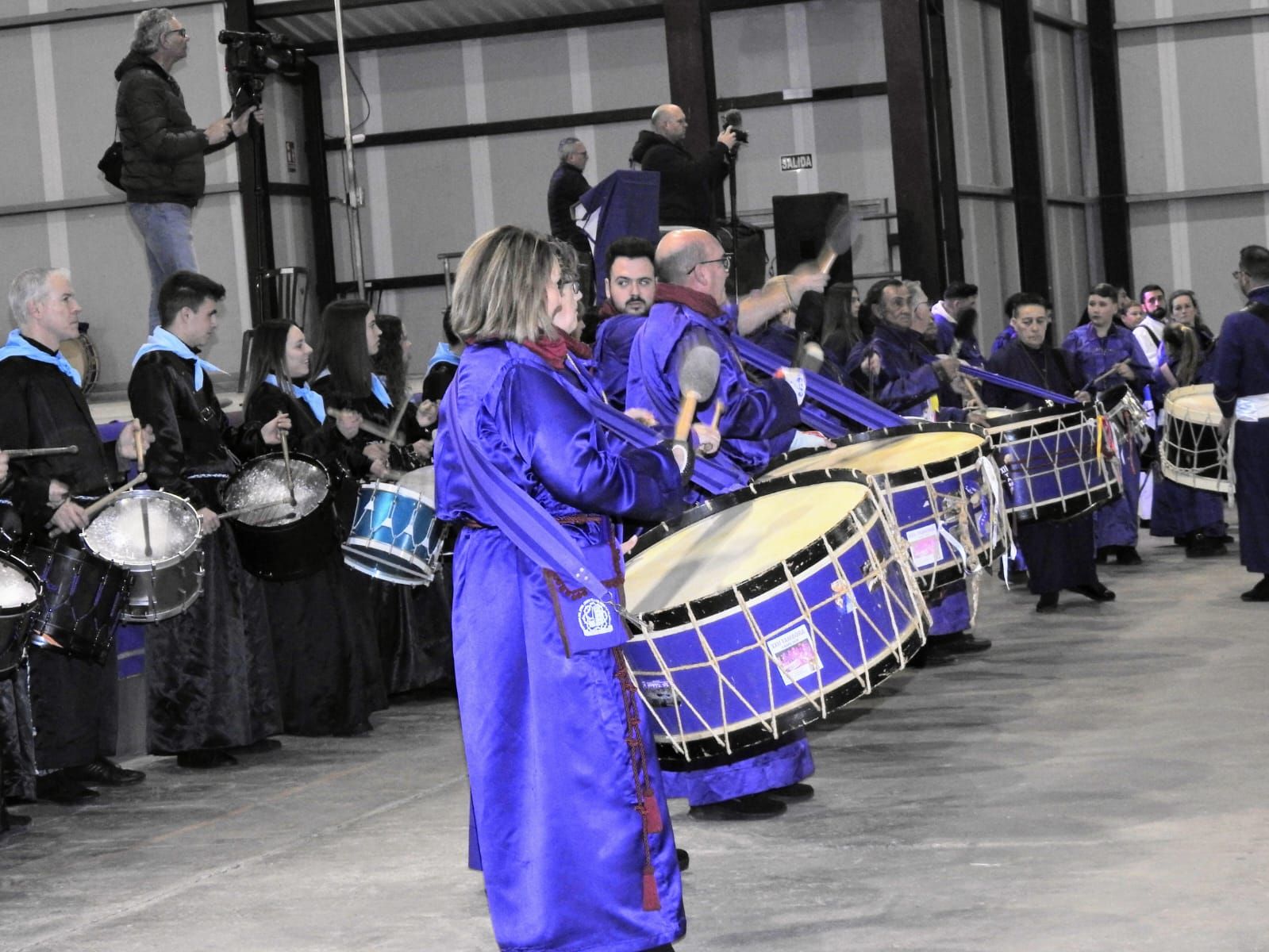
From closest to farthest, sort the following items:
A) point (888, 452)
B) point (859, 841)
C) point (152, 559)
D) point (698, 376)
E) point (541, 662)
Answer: point (541, 662), point (698, 376), point (859, 841), point (888, 452), point (152, 559)

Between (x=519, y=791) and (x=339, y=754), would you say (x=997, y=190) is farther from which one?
(x=519, y=791)

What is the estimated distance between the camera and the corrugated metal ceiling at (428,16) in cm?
1680

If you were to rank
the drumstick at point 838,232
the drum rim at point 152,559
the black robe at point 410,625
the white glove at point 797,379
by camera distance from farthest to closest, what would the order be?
the drumstick at point 838,232 → the black robe at point 410,625 → the drum rim at point 152,559 → the white glove at point 797,379

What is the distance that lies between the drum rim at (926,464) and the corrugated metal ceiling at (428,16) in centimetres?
1194

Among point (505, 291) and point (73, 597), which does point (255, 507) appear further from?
point (505, 291)

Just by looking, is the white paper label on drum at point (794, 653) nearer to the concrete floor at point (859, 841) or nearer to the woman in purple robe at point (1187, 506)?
the concrete floor at point (859, 841)

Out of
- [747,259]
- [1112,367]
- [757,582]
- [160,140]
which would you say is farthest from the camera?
[747,259]

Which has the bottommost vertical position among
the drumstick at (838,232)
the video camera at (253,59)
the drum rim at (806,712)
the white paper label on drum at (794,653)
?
the drum rim at (806,712)

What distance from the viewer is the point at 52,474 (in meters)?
5.64

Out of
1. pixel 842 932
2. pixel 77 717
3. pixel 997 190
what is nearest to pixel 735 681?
pixel 842 932

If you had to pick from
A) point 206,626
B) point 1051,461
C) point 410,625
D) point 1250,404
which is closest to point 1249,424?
point 1250,404

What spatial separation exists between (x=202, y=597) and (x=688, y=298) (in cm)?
223

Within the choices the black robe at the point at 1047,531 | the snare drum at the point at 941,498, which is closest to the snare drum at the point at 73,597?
the snare drum at the point at 941,498

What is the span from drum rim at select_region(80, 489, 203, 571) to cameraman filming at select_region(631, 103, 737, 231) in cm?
500
